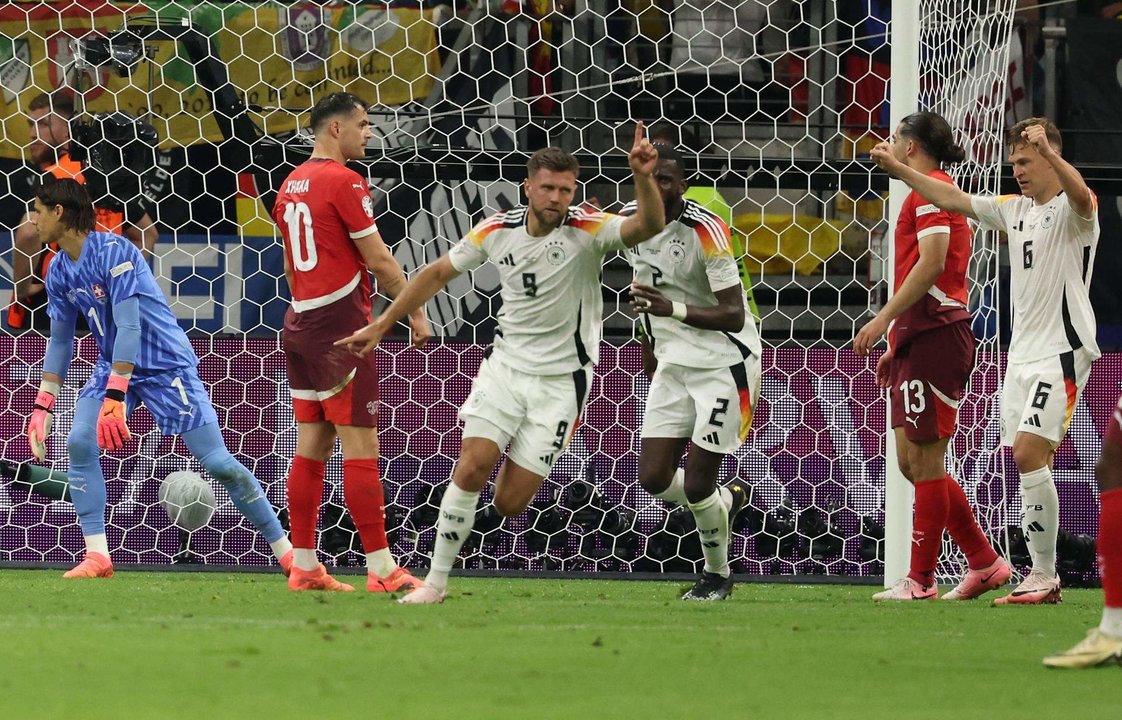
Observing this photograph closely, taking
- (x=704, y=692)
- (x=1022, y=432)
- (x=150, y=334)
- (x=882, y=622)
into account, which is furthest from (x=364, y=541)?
(x=704, y=692)

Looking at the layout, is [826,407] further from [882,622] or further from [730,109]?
[882,622]

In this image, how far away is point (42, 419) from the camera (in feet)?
25.2

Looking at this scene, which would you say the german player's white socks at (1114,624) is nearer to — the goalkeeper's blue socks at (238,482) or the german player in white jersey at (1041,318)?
the german player in white jersey at (1041,318)

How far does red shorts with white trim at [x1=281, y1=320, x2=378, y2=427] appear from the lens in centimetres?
675

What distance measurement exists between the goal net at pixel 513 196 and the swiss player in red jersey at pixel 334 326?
185 cm

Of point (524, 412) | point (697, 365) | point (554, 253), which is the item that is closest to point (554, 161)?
point (554, 253)

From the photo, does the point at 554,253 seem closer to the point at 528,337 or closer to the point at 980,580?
the point at 528,337

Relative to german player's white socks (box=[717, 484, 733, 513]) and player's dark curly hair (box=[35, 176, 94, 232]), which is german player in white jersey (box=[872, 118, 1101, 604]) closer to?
german player's white socks (box=[717, 484, 733, 513])

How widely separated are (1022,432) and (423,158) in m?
4.21

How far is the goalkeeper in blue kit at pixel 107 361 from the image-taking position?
7.61 m

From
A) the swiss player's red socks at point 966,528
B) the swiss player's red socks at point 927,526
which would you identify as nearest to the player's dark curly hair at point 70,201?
the swiss player's red socks at point 927,526

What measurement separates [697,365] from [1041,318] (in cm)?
140

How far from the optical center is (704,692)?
365 centimetres

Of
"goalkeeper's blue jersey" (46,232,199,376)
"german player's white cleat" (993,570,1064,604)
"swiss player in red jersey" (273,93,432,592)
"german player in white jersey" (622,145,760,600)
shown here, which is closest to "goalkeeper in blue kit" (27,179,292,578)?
"goalkeeper's blue jersey" (46,232,199,376)
